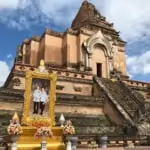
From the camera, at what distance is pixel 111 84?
66.3 ft

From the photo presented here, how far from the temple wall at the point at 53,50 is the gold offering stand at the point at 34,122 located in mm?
11249

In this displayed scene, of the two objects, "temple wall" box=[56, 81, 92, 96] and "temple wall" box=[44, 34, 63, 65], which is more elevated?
"temple wall" box=[44, 34, 63, 65]

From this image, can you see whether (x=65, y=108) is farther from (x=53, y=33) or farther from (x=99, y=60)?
(x=53, y=33)

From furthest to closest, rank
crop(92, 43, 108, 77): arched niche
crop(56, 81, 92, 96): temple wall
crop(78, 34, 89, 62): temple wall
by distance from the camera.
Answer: crop(92, 43, 108, 77): arched niche
crop(78, 34, 89, 62): temple wall
crop(56, 81, 92, 96): temple wall

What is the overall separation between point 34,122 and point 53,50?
1334cm

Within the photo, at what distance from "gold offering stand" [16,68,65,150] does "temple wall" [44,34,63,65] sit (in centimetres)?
1125

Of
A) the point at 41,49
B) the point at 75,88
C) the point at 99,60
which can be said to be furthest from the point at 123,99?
the point at 41,49

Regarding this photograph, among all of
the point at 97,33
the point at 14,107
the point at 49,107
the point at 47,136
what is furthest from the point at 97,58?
the point at 47,136

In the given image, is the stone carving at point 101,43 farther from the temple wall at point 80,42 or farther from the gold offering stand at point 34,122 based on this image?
the gold offering stand at point 34,122

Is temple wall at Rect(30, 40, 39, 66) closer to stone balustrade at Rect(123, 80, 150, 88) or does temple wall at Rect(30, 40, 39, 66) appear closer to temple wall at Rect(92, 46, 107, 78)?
temple wall at Rect(92, 46, 107, 78)

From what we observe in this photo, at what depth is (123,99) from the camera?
17844 mm

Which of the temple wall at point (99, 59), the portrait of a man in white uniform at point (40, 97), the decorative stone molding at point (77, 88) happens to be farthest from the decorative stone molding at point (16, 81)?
the temple wall at point (99, 59)

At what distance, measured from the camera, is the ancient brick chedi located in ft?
49.4

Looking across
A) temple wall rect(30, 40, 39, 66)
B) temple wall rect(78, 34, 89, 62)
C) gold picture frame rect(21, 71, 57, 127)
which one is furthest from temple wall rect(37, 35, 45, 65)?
gold picture frame rect(21, 71, 57, 127)
